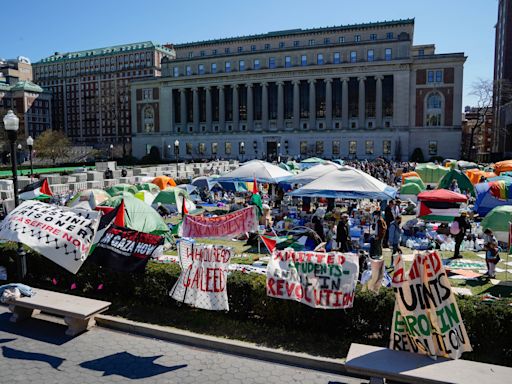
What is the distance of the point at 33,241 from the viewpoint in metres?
10.7

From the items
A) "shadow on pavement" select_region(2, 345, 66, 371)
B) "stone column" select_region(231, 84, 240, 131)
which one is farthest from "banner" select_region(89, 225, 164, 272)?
"stone column" select_region(231, 84, 240, 131)

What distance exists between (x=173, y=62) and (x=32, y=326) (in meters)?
97.4

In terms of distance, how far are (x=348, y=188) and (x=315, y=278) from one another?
986cm

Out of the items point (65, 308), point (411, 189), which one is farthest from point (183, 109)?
point (65, 308)

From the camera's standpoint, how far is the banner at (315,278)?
29.7 ft

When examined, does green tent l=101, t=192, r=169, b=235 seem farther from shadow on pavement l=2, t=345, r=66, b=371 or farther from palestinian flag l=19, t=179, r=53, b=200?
palestinian flag l=19, t=179, r=53, b=200

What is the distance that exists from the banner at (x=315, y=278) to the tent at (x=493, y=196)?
50.3 feet

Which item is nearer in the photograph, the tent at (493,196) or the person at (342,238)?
the person at (342,238)

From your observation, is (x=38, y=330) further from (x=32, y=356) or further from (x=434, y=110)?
(x=434, y=110)

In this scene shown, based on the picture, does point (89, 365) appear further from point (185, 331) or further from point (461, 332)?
point (461, 332)

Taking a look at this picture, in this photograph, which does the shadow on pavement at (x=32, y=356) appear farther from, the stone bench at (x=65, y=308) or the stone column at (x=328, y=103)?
the stone column at (x=328, y=103)

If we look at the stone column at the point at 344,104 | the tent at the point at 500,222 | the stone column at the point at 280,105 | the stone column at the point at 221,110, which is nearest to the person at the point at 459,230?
the tent at the point at 500,222

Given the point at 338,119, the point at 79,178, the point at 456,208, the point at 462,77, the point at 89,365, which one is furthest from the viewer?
the point at 338,119

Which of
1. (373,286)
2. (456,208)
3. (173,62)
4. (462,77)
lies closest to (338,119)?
(462,77)
